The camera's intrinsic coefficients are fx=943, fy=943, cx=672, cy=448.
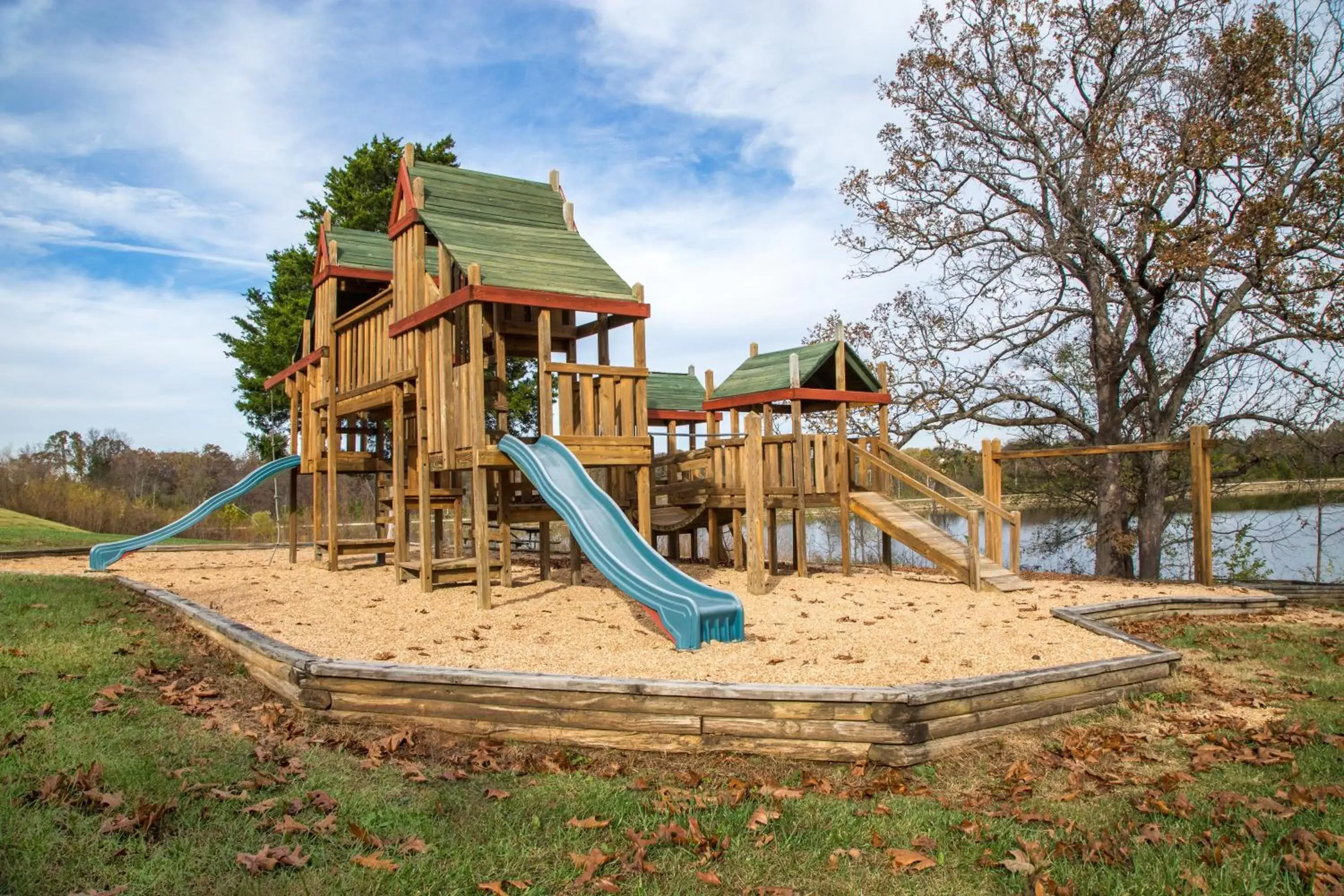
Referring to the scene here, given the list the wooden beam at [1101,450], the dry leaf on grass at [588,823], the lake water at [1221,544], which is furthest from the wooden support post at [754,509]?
the dry leaf on grass at [588,823]

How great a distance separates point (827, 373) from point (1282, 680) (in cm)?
914

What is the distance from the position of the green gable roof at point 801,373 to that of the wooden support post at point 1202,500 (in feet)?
15.2

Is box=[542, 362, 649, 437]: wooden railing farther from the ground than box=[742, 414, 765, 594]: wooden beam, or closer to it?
farther from the ground

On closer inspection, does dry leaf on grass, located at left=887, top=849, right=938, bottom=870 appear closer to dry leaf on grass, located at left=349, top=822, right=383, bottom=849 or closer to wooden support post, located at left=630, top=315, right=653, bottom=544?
dry leaf on grass, located at left=349, top=822, right=383, bottom=849

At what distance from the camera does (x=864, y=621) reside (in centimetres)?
952

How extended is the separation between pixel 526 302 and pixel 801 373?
17.1 feet

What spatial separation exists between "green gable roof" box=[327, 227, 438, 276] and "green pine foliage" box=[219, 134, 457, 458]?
1078 centimetres

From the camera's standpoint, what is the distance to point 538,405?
43.9 feet

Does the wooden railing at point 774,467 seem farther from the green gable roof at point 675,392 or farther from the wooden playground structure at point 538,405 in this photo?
the green gable roof at point 675,392

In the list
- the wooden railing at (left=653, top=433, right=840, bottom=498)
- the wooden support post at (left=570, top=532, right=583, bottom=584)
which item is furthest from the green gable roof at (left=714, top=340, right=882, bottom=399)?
the wooden support post at (left=570, top=532, right=583, bottom=584)

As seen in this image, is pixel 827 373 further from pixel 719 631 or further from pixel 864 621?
pixel 719 631

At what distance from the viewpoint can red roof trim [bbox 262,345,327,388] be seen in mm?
15674

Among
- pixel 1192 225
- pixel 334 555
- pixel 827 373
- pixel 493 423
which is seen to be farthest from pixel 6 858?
pixel 493 423

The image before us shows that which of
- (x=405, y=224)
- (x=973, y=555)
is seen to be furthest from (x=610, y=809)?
(x=405, y=224)
